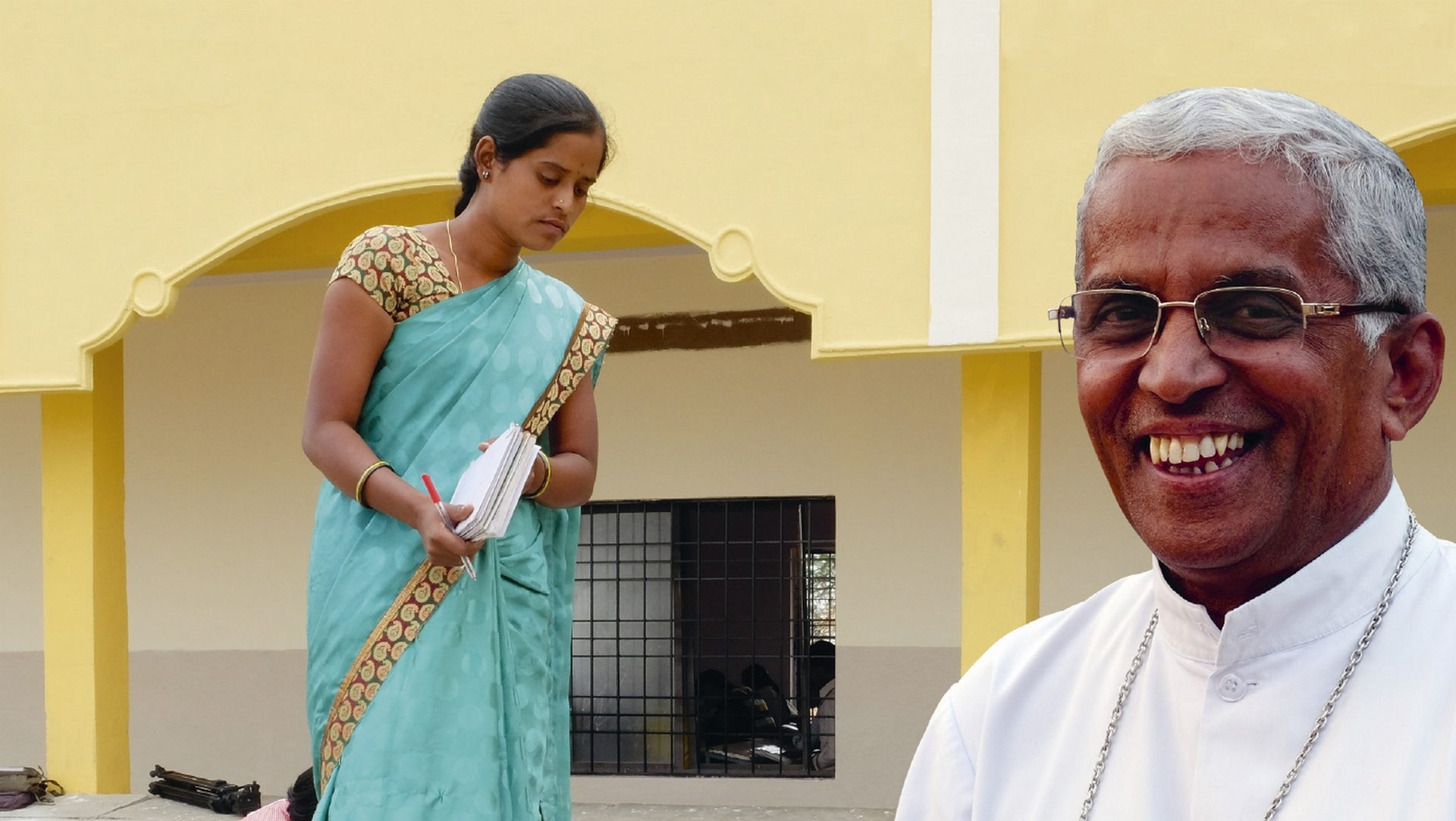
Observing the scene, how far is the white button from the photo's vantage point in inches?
52.7

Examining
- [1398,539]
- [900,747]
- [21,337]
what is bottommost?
[900,747]

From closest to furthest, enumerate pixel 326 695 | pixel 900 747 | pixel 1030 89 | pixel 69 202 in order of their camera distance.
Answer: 1. pixel 326 695
2. pixel 1030 89
3. pixel 69 202
4. pixel 900 747

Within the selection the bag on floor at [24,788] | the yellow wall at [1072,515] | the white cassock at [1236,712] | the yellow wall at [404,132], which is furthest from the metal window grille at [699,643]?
the white cassock at [1236,712]

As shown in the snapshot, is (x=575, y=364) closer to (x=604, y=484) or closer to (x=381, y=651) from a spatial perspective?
(x=381, y=651)

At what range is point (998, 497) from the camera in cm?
637

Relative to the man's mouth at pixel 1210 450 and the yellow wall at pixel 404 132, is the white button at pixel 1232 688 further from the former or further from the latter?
the yellow wall at pixel 404 132

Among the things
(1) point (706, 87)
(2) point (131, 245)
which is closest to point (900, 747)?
(1) point (706, 87)

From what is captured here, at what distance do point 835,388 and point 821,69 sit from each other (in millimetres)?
2354

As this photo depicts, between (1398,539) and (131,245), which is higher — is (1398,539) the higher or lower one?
the lower one

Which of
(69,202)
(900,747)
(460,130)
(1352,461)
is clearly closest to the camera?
(1352,461)

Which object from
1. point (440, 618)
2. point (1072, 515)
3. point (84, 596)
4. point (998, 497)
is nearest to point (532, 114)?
point (440, 618)

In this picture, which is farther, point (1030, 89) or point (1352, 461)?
point (1030, 89)

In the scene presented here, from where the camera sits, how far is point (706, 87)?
6.44 m

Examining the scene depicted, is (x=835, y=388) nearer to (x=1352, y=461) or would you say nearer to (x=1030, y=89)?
(x=1030, y=89)
